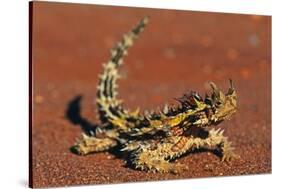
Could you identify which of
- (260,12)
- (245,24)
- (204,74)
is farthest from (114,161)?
(245,24)

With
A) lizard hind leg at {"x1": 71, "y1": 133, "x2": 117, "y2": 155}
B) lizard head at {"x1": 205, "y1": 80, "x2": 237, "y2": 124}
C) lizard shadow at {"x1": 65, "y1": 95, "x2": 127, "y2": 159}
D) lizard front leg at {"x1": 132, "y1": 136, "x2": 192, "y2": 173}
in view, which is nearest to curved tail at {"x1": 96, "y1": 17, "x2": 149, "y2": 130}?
lizard shadow at {"x1": 65, "y1": 95, "x2": 127, "y2": 159}

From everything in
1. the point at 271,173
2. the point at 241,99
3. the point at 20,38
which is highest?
the point at 20,38

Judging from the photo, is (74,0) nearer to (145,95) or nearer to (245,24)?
(145,95)

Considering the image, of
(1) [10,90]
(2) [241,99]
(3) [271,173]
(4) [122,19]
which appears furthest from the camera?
(4) [122,19]

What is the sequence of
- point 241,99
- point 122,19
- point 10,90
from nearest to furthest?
1. point 10,90
2. point 241,99
3. point 122,19

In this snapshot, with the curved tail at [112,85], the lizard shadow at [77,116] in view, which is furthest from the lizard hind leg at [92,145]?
the lizard shadow at [77,116]

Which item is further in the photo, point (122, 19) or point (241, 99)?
point (122, 19)

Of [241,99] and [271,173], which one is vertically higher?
[241,99]

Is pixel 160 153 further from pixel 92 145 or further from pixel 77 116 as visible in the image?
pixel 77 116
